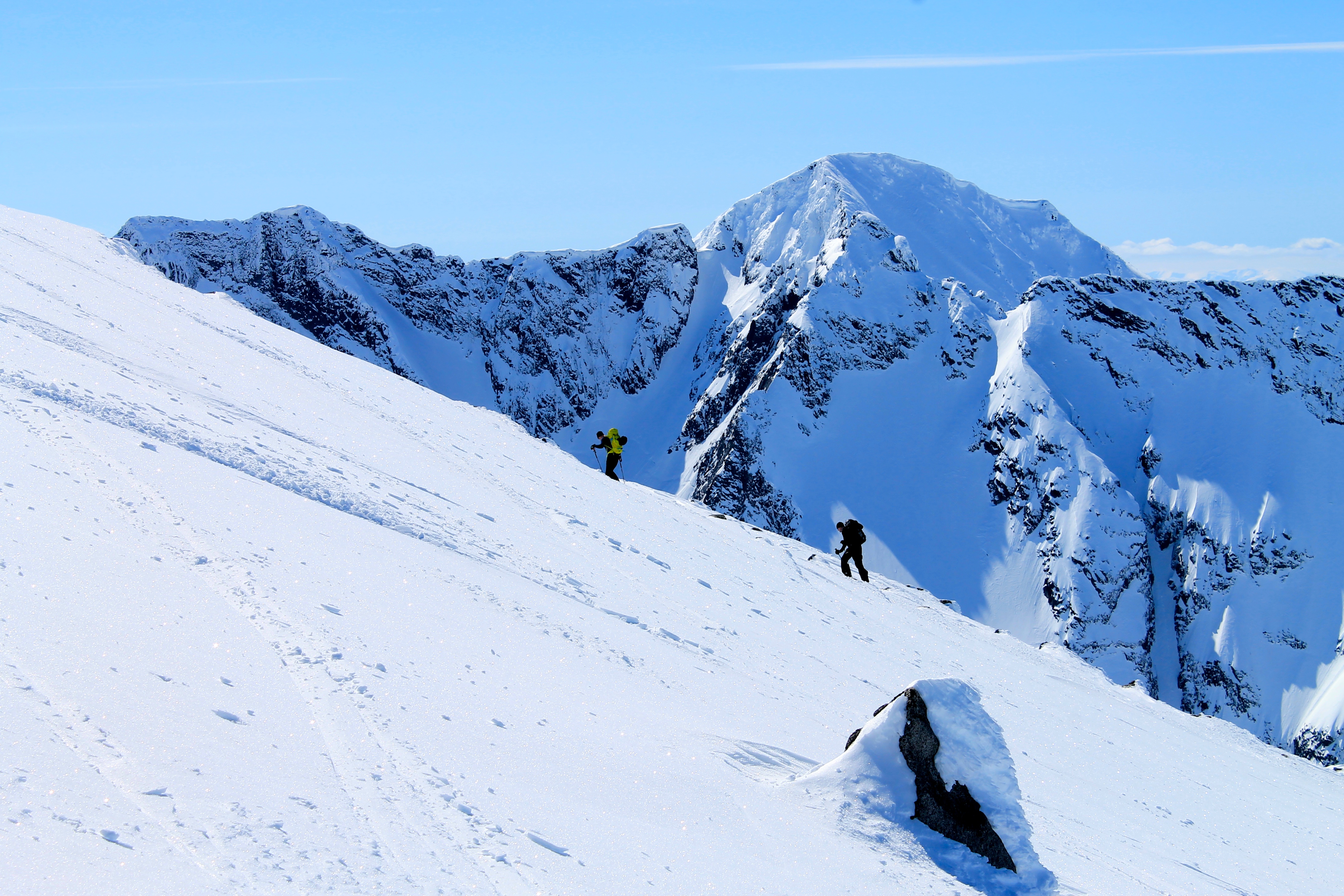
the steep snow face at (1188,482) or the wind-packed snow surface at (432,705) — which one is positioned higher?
the steep snow face at (1188,482)

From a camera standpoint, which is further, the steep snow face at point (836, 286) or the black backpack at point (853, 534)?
the steep snow face at point (836, 286)

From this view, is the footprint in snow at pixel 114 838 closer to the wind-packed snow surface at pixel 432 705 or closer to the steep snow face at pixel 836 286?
the wind-packed snow surface at pixel 432 705

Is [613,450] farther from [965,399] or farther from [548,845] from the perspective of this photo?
[965,399]

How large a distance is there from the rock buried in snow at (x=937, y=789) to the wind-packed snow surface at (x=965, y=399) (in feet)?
357

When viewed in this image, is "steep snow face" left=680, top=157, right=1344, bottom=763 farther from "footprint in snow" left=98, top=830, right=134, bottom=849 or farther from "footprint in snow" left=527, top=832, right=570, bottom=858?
"footprint in snow" left=98, top=830, right=134, bottom=849

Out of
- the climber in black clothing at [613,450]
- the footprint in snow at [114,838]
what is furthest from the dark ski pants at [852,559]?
the footprint in snow at [114,838]

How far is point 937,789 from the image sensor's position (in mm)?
7879

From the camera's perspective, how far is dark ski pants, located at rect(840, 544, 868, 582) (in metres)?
24.9

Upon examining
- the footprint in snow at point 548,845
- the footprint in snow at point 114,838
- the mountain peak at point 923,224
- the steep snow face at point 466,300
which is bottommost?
the footprint in snow at point 114,838

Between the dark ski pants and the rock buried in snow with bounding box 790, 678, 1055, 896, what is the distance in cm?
1655

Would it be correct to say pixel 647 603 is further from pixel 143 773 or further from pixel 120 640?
pixel 143 773

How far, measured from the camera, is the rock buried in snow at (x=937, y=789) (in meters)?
7.58

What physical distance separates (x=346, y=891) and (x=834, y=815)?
447cm

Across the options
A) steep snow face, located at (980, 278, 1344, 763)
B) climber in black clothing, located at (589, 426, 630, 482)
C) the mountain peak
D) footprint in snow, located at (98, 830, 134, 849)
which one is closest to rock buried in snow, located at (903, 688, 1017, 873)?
footprint in snow, located at (98, 830, 134, 849)
